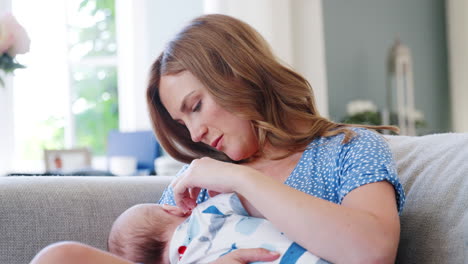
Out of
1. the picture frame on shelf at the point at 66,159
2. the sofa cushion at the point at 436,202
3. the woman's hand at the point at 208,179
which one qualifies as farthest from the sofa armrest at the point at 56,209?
the picture frame on shelf at the point at 66,159

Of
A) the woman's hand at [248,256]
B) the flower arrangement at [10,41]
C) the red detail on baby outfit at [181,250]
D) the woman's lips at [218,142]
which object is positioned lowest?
the red detail on baby outfit at [181,250]

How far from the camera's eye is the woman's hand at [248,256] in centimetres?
112

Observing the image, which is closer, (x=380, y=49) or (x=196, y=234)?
(x=196, y=234)

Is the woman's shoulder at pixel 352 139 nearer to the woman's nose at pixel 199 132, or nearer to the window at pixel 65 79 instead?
the woman's nose at pixel 199 132

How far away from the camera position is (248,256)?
3.71 ft

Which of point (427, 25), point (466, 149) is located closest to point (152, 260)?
point (466, 149)

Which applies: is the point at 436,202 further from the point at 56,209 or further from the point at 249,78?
the point at 56,209

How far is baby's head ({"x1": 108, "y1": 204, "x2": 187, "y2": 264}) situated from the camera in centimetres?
134

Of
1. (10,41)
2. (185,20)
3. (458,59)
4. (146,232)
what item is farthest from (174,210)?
(458,59)

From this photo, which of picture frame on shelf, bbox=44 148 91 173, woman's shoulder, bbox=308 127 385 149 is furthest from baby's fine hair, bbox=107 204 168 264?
picture frame on shelf, bbox=44 148 91 173

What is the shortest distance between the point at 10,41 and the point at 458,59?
13.4 feet

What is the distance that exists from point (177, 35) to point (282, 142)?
0.36 m

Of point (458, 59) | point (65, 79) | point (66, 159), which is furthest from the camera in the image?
point (458, 59)

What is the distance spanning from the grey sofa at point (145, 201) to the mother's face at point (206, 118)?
0.97ft
